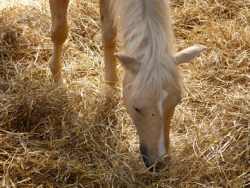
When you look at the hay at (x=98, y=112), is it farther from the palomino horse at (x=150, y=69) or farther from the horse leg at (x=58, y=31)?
the palomino horse at (x=150, y=69)

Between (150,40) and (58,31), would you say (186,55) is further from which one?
(58,31)

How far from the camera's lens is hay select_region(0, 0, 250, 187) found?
2998 millimetres

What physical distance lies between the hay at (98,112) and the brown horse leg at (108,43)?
0.47 ft

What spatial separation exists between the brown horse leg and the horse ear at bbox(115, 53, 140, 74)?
860mm

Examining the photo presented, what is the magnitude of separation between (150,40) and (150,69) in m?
0.17

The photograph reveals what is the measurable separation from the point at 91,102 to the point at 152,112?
1.07m

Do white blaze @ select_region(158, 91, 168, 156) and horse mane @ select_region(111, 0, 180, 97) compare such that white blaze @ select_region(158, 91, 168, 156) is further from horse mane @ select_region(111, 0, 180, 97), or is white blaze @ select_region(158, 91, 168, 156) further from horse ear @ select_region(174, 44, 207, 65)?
horse ear @ select_region(174, 44, 207, 65)

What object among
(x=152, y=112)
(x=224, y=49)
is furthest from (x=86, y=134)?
(x=224, y=49)

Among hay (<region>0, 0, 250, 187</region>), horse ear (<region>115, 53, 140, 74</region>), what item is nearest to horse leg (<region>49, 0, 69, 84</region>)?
hay (<region>0, 0, 250, 187</region>)

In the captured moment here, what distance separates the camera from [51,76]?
3.87 meters

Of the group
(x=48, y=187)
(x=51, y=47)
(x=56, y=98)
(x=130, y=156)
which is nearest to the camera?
(x=48, y=187)

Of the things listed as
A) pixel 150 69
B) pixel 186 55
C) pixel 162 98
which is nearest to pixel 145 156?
pixel 162 98

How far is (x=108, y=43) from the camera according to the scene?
371 cm

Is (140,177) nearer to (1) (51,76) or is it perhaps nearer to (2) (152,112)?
(2) (152,112)
